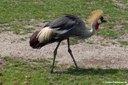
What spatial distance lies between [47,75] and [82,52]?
181cm

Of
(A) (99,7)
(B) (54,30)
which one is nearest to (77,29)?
(B) (54,30)

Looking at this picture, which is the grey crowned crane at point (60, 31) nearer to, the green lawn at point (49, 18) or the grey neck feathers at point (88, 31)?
the grey neck feathers at point (88, 31)

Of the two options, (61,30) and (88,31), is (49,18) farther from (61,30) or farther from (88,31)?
(61,30)

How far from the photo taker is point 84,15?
1348 centimetres

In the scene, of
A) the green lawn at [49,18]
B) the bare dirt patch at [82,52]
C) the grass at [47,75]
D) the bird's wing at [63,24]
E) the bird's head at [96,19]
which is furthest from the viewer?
the bare dirt patch at [82,52]

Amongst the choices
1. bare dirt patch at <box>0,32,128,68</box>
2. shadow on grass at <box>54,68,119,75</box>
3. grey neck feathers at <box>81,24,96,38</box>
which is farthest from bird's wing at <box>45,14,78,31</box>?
bare dirt patch at <box>0,32,128,68</box>

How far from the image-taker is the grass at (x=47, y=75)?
8.25 metres

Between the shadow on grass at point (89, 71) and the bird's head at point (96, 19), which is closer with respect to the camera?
the shadow on grass at point (89, 71)

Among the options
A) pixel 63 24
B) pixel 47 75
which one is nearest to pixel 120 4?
pixel 63 24

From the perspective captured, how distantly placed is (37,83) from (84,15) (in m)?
5.63

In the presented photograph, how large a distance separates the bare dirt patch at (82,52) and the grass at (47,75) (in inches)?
16.6

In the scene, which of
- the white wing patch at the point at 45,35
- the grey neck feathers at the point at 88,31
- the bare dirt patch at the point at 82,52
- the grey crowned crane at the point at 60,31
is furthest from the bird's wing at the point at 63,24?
the bare dirt patch at the point at 82,52

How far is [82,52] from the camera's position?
10203mm

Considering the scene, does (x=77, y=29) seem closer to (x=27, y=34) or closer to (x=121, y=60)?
(x=121, y=60)
